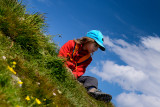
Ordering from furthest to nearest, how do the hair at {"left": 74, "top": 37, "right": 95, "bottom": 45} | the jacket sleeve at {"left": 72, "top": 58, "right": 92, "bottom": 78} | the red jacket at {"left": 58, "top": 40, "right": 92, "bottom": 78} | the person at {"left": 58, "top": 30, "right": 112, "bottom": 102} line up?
the jacket sleeve at {"left": 72, "top": 58, "right": 92, "bottom": 78} → the hair at {"left": 74, "top": 37, "right": 95, "bottom": 45} → the person at {"left": 58, "top": 30, "right": 112, "bottom": 102} → the red jacket at {"left": 58, "top": 40, "right": 92, "bottom": 78}

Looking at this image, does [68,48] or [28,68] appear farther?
[68,48]

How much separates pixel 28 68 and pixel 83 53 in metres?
3.72

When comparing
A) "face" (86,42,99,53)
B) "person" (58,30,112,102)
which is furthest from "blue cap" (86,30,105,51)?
"face" (86,42,99,53)

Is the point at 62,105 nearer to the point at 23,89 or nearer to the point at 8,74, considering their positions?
the point at 23,89

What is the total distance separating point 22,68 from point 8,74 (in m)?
0.76

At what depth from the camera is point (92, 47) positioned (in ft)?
25.0

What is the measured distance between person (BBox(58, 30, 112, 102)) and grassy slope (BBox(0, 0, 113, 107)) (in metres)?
0.77

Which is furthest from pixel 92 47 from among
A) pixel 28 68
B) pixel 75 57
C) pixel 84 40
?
pixel 28 68

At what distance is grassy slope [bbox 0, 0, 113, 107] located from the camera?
3.33 meters

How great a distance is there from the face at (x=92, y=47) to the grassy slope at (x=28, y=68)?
60.5 inches

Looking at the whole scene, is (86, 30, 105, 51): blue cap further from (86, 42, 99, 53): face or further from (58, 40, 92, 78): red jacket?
(58, 40, 92, 78): red jacket

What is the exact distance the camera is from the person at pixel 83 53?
24.2 ft

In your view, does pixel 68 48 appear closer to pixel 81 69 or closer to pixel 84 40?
pixel 84 40

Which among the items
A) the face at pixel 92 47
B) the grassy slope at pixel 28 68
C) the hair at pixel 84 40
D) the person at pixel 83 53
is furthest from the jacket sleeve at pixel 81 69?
the grassy slope at pixel 28 68
